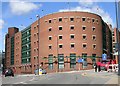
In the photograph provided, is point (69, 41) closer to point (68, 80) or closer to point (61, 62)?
point (61, 62)

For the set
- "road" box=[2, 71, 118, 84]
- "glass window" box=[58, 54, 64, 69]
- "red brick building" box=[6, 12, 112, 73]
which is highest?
"red brick building" box=[6, 12, 112, 73]

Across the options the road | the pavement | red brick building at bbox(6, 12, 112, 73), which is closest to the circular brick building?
red brick building at bbox(6, 12, 112, 73)

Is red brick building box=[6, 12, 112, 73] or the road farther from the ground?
red brick building box=[6, 12, 112, 73]

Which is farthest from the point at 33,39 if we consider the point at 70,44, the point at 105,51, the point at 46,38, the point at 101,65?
the point at 101,65

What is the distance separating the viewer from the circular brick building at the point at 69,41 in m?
94.0

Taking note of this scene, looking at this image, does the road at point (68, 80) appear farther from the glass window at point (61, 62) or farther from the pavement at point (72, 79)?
the glass window at point (61, 62)

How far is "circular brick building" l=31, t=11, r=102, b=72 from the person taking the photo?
308 feet

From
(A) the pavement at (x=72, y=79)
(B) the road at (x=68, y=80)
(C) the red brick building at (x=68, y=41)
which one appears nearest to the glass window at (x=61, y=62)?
(C) the red brick building at (x=68, y=41)

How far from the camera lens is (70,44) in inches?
3748

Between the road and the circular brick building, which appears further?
the circular brick building

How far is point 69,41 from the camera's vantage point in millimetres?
95625

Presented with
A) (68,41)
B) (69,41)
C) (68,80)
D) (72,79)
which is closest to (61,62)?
(68,41)

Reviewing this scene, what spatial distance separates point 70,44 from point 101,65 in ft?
130

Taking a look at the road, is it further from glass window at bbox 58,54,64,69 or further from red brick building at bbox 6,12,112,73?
glass window at bbox 58,54,64,69
